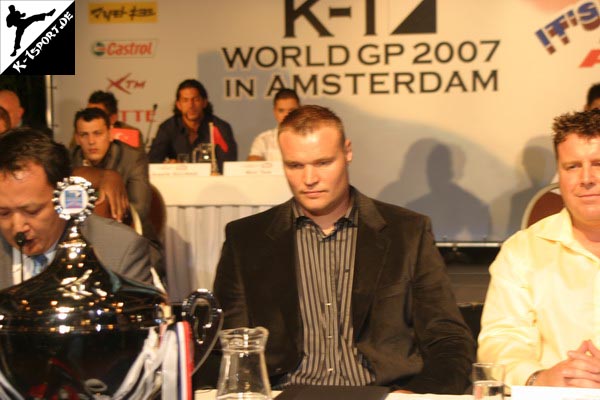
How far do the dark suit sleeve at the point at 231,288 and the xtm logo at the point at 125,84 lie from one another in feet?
18.0

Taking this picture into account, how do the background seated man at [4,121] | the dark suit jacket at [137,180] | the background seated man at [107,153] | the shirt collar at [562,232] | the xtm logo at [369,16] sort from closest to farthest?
the shirt collar at [562,232], the dark suit jacket at [137,180], the background seated man at [107,153], the background seated man at [4,121], the xtm logo at [369,16]

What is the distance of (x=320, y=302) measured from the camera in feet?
9.55

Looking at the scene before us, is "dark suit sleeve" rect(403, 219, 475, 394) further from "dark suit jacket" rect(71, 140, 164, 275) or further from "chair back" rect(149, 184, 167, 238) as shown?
"chair back" rect(149, 184, 167, 238)

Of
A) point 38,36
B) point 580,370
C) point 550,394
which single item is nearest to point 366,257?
point 580,370

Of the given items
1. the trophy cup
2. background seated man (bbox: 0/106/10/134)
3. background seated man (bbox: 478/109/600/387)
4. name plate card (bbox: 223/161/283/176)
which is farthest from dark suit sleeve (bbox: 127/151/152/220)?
the trophy cup

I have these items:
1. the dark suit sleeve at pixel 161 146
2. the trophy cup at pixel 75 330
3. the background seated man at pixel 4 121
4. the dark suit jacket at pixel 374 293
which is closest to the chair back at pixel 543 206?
the dark suit jacket at pixel 374 293

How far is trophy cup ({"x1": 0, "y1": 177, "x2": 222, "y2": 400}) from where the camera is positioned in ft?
4.23

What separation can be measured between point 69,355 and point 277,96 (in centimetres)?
632

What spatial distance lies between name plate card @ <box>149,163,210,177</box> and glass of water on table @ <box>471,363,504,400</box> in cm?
430

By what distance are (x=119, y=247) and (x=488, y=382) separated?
5.12ft

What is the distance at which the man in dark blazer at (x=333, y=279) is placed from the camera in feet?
9.18

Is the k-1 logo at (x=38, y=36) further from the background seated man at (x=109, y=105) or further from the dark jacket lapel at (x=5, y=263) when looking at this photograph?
the dark jacket lapel at (x=5, y=263)

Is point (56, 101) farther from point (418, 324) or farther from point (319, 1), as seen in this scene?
point (418, 324)

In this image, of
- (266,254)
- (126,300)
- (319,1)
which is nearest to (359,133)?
(319,1)
